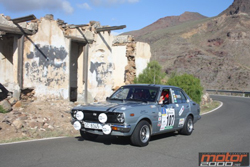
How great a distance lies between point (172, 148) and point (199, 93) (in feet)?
42.6

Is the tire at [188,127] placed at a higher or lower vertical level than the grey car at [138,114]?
lower

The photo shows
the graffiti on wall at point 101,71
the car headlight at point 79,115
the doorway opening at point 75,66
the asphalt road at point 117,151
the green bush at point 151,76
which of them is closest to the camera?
the asphalt road at point 117,151

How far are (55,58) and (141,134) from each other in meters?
8.84

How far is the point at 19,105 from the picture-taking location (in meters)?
13.0

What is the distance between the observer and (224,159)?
6.81 meters

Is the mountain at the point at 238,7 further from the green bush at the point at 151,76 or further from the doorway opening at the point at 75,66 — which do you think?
the doorway opening at the point at 75,66

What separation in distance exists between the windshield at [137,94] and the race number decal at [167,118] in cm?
49

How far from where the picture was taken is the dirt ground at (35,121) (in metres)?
9.38

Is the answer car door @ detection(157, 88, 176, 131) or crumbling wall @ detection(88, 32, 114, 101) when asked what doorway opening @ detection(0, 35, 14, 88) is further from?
car door @ detection(157, 88, 176, 131)

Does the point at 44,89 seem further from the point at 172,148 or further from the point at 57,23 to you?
the point at 172,148

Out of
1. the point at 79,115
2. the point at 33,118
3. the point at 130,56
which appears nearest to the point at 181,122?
the point at 79,115

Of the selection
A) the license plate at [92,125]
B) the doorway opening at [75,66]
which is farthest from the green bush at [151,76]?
the license plate at [92,125]

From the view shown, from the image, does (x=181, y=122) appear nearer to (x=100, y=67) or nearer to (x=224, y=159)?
(x=224, y=159)

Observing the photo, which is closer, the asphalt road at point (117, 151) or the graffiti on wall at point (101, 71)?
the asphalt road at point (117, 151)
